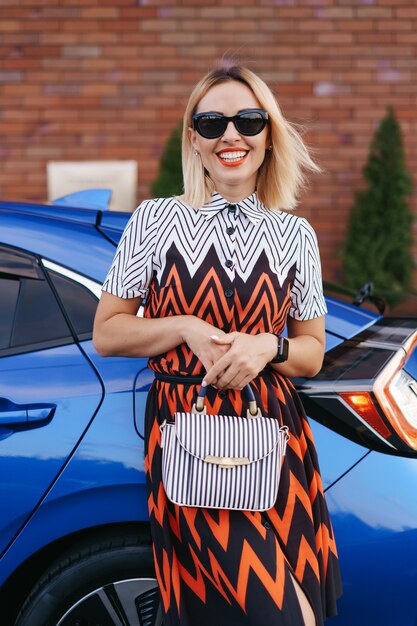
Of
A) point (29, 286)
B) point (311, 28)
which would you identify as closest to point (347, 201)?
point (311, 28)

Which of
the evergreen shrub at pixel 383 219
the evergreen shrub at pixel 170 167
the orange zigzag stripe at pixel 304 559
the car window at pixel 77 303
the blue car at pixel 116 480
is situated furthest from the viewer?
the evergreen shrub at pixel 383 219

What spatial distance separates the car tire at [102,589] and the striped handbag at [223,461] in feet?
1.35

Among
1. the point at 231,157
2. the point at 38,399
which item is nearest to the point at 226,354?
the point at 231,157

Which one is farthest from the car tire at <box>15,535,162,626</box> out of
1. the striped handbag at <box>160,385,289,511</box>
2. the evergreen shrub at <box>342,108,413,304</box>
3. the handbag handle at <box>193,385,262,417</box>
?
the evergreen shrub at <box>342,108,413,304</box>

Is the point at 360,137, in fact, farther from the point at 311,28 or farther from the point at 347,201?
the point at 311,28

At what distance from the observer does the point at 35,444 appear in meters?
2.08

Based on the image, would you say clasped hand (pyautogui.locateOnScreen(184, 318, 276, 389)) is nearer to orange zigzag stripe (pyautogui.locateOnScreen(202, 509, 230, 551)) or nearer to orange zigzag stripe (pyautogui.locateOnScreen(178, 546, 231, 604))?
orange zigzag stripe (pyautogui.locateOnScreen(202, 509, 230, 551))

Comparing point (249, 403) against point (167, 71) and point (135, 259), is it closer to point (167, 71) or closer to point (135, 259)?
point (135, 259)

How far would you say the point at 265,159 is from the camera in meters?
2.05

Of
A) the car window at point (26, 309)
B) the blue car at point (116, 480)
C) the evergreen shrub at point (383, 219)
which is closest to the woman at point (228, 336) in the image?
the blue car at point (116, 480)

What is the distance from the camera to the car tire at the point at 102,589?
2.11m

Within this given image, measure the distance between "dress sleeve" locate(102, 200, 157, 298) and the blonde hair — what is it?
0.40ft

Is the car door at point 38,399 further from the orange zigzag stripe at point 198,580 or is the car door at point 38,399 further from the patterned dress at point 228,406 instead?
the orange zigzag stripe at point 198,580

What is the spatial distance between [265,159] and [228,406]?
0.64 metres
